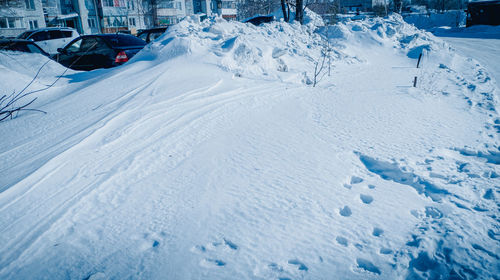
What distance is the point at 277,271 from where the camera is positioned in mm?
1704

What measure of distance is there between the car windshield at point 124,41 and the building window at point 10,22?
33465mm

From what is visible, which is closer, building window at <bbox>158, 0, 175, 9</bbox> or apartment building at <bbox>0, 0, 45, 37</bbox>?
apartment building at <bbox>0, 0, 45, 37</bbox>

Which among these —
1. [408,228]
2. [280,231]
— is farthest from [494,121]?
[280,231]

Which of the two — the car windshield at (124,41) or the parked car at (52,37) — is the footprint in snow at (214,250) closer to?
the car windshield at (124,41)

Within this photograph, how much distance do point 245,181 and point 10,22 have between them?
41671 mm

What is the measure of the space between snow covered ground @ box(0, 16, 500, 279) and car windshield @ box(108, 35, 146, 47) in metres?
2.64

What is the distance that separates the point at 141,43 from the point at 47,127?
532 centimetres

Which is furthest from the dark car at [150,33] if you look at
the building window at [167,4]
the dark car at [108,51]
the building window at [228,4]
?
the building window at [228,4]

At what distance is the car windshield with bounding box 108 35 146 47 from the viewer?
7.59 meters

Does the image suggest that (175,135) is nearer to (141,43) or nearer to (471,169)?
(471,169)

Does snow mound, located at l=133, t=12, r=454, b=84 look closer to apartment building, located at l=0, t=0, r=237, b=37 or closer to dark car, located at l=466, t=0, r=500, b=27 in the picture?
dark car, located at l=466, t=0, r=500, b=27

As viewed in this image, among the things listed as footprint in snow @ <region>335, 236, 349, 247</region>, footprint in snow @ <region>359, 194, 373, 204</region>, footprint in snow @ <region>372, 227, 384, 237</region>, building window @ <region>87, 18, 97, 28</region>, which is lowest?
footprint in snow @ <region>335, 236, 349, 247</region>

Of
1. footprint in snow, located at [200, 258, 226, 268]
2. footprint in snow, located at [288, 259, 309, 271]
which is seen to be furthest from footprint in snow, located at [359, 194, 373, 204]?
footprint in snow, located at [200, 258, 226, 268]

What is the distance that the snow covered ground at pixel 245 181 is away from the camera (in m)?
1.79
